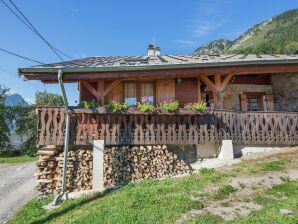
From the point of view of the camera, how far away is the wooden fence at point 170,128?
33.6 feet

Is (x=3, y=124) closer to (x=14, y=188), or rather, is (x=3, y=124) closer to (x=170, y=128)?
(x=14, y=188)

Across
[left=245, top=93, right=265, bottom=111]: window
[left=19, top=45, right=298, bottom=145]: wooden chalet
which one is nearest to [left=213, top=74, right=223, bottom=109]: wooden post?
[left=19, top=45, right=298, bottom=145]: wooden chalet

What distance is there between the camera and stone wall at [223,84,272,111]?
47.6 feet

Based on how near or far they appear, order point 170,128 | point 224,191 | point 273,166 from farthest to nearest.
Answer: point 170,128
point 273,166
point 224,191

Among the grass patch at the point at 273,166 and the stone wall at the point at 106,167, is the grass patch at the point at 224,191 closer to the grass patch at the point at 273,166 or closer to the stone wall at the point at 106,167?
the grass patch at the point at 273,166

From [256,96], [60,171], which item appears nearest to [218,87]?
[256,96]

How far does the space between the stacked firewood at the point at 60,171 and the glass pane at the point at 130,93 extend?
11.6ft

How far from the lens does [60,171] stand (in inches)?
399

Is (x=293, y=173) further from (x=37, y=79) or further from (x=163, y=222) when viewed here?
(x=37, y=79)

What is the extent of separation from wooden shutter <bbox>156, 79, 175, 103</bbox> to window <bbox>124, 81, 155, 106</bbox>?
33cm

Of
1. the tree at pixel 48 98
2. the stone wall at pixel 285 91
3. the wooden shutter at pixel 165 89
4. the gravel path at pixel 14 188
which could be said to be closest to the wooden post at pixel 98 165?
the gravel path at pixel 14 188

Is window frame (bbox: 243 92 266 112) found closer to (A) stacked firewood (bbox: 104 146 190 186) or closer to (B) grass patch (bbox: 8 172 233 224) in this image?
(A) stacked firewood (bbox: 104 146 190 186)

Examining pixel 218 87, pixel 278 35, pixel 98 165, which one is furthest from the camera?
pixel 278 35

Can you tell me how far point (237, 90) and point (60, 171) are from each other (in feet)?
32.2
